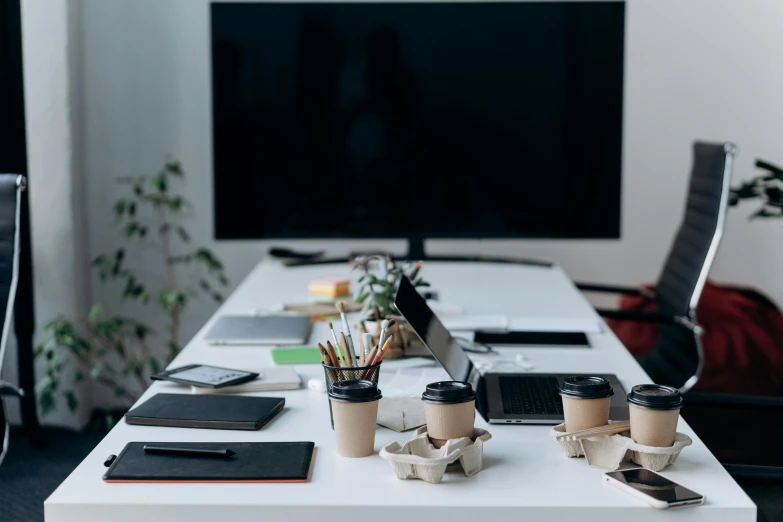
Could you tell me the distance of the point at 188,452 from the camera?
3.96 feet

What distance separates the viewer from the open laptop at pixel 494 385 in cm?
138

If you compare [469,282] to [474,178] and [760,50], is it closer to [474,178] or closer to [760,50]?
[474,178]

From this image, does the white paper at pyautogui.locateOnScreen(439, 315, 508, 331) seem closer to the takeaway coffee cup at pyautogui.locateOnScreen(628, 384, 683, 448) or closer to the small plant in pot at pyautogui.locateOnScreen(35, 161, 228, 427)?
the takeaway coffee cup at pyautogui.locateOnScreen(628, 384, 683, 448)

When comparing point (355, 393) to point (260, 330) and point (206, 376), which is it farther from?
point (260, 330)

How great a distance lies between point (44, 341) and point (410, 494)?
8.78ft

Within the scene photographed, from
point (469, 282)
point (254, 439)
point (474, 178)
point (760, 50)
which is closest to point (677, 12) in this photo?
point (760, 50)

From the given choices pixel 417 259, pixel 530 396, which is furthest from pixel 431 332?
pixel 417 259

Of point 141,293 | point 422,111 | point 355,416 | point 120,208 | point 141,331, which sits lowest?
point 141,331

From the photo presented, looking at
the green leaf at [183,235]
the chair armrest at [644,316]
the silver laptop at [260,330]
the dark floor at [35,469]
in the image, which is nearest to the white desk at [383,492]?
the silver laptop at [260,330]

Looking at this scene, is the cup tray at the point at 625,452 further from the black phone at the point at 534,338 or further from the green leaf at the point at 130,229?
the green leaf at the point at 130,229

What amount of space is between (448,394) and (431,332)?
250mm

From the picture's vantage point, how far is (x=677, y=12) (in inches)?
137

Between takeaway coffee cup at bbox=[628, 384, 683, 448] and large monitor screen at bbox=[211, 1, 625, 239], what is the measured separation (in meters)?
1.93

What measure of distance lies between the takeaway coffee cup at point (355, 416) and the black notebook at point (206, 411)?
0.59 ft
